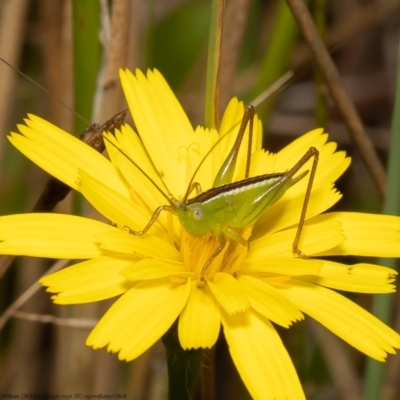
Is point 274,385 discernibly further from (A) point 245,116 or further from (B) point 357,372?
(B) point 357,372

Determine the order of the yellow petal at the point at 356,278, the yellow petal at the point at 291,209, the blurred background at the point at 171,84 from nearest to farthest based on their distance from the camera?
the yellow petal at the point at 356,278 < the yellow petal at the point at 291,209 < the blurred background at the point at 171,84

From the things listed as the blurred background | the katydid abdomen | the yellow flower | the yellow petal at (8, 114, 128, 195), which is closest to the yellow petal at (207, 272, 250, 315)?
the yellow flower

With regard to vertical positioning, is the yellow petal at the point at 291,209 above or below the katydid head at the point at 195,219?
above

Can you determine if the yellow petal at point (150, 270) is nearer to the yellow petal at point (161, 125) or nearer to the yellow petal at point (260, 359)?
the yellow petal at point (260, 359)

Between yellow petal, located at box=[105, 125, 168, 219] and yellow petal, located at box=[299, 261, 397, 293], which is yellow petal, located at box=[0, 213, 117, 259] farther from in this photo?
yellow petal, located at box=[299, 261, 397, 293]

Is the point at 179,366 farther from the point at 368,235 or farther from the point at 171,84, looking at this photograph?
the point at 171,84

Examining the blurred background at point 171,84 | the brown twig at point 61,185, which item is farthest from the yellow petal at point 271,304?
the blurred background at point 171,84
